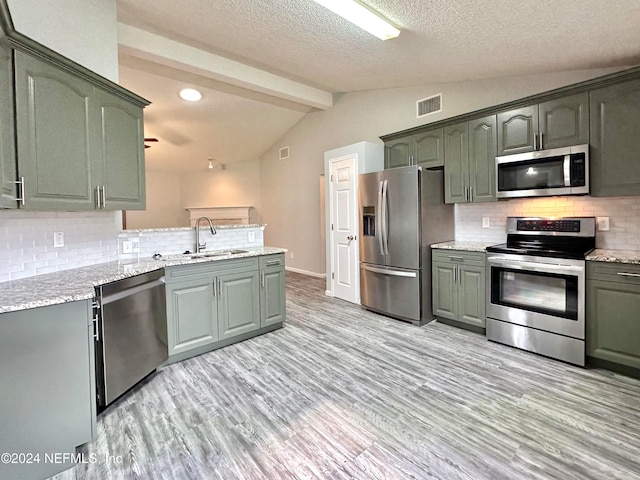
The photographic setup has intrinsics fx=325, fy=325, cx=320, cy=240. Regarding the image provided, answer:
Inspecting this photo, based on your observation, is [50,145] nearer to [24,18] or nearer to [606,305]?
[24,18]

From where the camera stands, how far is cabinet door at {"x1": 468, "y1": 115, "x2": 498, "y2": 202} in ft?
11.1

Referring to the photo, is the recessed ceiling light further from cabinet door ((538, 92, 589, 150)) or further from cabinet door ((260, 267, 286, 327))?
cabinet door ((538, 92, 589, 150))

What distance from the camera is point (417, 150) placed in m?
4.09

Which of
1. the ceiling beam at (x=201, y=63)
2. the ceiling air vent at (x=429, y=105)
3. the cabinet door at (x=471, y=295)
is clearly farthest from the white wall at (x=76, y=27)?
the cabinet door at (x=471, y=295)

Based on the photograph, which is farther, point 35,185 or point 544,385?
point 544,385

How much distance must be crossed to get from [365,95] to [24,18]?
13.8 ft

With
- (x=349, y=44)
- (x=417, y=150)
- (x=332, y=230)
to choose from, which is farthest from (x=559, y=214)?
(x=332, y=230)

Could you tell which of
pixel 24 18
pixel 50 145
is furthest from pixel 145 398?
pixel 24 18

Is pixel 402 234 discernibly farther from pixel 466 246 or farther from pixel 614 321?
pixel 614 321

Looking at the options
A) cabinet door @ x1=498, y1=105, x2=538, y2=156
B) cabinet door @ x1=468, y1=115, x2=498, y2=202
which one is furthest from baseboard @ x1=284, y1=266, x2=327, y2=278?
cabinet door @ x1=498, y1=105, x2=538, y2=156

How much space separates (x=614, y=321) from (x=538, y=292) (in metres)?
0.53

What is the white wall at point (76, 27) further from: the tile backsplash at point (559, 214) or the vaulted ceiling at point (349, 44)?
the tile backsplash at point (559, 214)

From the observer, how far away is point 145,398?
91.1 inches

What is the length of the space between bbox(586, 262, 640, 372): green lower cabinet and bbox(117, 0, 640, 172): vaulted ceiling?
1.76 meters
